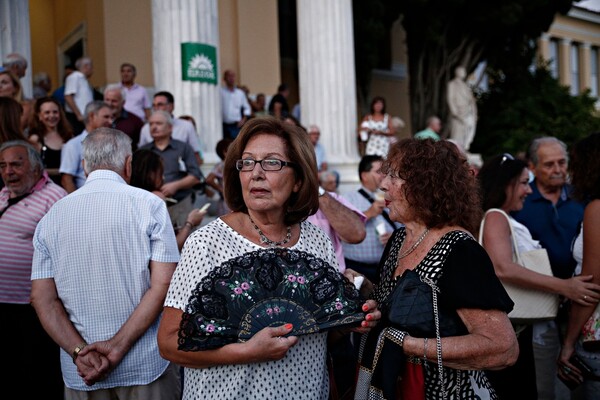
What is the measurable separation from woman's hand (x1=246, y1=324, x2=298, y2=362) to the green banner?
755 centimetres

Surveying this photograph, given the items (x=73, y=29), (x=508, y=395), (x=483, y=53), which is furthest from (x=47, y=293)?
(x=483, y=53)

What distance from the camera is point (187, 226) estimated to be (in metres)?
5.09

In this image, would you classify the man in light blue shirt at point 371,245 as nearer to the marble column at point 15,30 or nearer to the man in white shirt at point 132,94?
the marble column at point 15,30

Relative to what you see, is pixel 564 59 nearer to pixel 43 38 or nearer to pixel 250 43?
pixel 250 43

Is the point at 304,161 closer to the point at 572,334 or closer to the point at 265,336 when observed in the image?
the point at 265,336

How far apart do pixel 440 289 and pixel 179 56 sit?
7594 millimetres

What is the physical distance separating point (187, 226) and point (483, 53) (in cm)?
1814

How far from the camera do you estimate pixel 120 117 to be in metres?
8.15

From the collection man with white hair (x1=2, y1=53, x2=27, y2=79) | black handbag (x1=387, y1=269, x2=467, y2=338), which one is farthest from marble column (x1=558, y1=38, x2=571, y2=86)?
black handbag (x1=387, y1=269, x2=467, y2=338)

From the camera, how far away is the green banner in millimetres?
9539

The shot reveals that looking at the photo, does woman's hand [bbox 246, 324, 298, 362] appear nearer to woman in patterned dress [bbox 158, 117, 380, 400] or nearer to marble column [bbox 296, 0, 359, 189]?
woman in patterned dress [bbox 158, 117, 380, 400]

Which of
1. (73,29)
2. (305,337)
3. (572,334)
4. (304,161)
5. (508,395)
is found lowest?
(508,395)

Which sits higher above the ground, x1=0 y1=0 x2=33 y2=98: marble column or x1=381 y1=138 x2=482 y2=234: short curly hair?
x1=0 y1=0 x2=33 y2=98: marble column

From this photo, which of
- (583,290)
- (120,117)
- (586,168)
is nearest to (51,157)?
(120,117)
